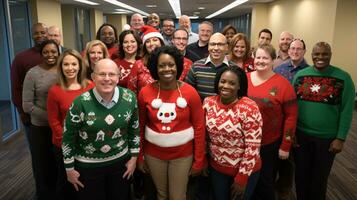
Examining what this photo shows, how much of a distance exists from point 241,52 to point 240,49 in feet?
0.11

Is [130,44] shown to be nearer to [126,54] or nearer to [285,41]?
[126,54]

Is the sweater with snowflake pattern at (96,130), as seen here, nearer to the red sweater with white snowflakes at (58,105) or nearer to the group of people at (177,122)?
the group of people at (177,122)

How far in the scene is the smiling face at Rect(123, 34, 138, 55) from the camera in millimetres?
2834

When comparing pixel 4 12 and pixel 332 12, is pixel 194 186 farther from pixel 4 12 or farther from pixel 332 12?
pixel 332 12

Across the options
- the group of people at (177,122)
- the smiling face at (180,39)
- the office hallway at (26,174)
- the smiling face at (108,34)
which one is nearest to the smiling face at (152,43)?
the group of people at (177,122)

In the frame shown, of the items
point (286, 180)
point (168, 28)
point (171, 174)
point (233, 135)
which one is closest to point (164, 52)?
point (233, 135)

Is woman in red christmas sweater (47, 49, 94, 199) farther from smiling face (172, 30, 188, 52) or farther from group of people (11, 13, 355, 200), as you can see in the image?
smiling face (172, 30, 188, 52)

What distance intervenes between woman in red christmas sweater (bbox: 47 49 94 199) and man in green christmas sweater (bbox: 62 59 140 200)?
13.6 inches

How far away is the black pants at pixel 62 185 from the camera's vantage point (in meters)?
2.24

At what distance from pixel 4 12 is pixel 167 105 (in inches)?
166

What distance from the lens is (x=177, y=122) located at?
1.94m

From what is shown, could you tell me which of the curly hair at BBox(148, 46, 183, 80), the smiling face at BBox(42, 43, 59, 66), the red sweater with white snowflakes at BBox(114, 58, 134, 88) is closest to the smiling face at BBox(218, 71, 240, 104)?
the curly hair at BBox(148, 46, 183, 80)

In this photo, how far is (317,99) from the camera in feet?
7.54

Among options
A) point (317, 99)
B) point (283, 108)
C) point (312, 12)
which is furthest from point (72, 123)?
point (312, 12)
